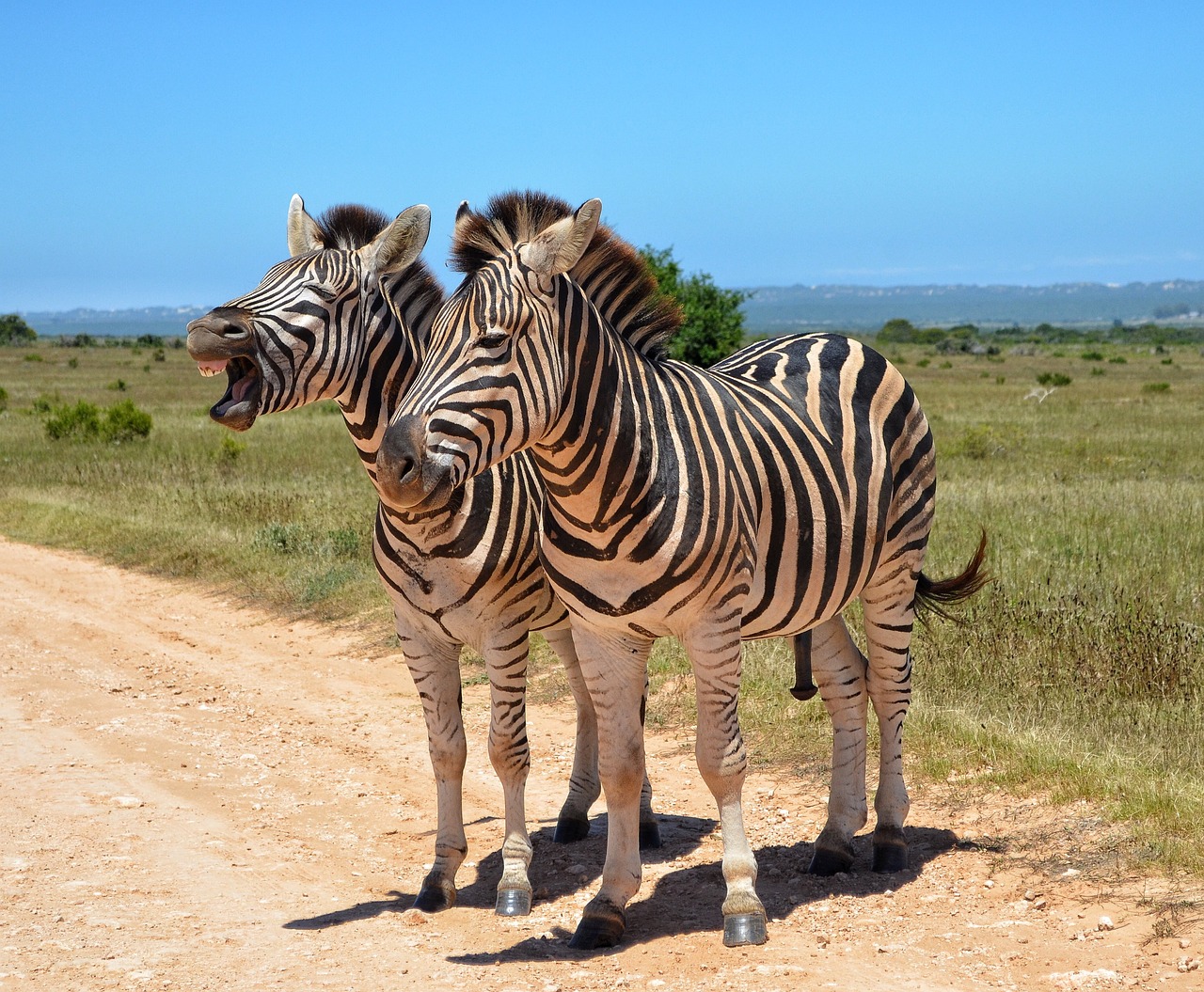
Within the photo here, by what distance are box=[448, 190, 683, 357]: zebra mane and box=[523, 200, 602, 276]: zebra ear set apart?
0.18 metres

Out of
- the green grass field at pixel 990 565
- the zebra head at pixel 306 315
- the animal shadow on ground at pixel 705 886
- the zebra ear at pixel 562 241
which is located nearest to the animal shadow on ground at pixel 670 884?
the animal shadow on ground at pixel 705 886

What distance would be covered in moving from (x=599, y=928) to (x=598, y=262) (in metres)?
2.53

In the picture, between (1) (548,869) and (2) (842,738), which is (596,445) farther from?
(1) (548,869)

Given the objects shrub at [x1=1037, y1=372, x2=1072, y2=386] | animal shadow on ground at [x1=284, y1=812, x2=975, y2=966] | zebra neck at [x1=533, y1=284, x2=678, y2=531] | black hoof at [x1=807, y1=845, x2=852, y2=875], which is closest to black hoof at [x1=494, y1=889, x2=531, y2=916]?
animal shadow on ground at [x1=284, y1=812, x2=975, y2=966]

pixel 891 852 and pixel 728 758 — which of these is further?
pixel 891 852

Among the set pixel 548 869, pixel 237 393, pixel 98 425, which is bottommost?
pixel 548 869

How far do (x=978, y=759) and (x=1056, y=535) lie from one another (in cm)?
662

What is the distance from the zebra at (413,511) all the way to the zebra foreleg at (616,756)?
0.49 meters

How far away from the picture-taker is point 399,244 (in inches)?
197

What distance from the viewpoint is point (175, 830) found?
6.09 metres

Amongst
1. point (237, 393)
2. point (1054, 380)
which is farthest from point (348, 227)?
point (1054, 380)

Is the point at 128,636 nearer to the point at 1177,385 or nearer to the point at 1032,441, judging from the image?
the point at 1032,441

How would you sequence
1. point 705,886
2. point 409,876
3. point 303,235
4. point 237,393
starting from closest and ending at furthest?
point 237,393 → point 303,235 → point 705,886 → point 409,876

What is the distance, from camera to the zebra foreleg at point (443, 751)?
Result: 16.9ft
